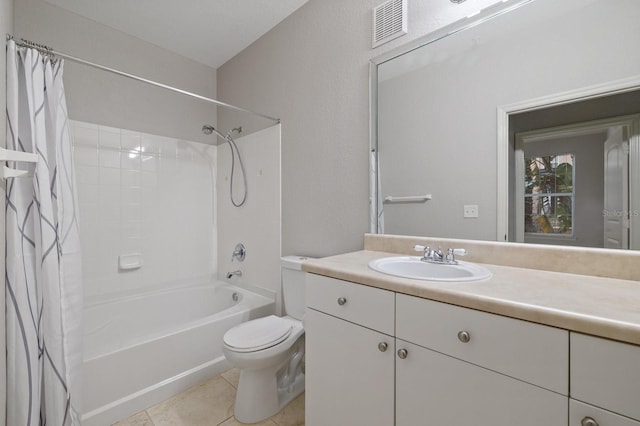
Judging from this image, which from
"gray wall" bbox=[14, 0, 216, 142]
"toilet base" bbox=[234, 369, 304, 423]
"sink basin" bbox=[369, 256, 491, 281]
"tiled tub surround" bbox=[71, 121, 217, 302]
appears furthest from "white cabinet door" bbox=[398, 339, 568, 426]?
"gray wall" bbox=[14, 0, 216, 142]

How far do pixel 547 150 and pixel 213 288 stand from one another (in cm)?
253

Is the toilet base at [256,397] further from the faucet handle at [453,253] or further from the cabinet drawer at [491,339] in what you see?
the faucet handle at [453,253]

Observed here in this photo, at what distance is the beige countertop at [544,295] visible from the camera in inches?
22.8

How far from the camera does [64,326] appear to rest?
44.9 inches

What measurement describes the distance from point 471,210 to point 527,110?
46 cm

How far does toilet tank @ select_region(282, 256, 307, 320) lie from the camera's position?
1782 mm

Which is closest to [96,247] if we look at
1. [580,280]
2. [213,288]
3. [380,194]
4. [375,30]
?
[213,288]

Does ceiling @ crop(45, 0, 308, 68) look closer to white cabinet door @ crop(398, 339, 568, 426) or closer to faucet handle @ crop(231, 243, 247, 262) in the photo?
faucet handle @ crop(231, 243, 247, 262)

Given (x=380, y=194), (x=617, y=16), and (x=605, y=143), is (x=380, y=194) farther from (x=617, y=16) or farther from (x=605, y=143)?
(x=617, y=16)

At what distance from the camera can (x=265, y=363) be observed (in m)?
1.40

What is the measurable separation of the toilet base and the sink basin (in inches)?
35.6

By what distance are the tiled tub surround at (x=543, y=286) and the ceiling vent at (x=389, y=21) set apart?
3.70ft

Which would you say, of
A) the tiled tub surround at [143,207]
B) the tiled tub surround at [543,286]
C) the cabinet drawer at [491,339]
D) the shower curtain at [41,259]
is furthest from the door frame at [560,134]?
the tiled tub surround at [143,207]

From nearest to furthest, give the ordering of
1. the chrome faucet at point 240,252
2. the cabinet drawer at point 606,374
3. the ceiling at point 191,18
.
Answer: the cabinet drawer at point 606,374, the ceiling at point 191,18, the chrome faucet at point 240,252
